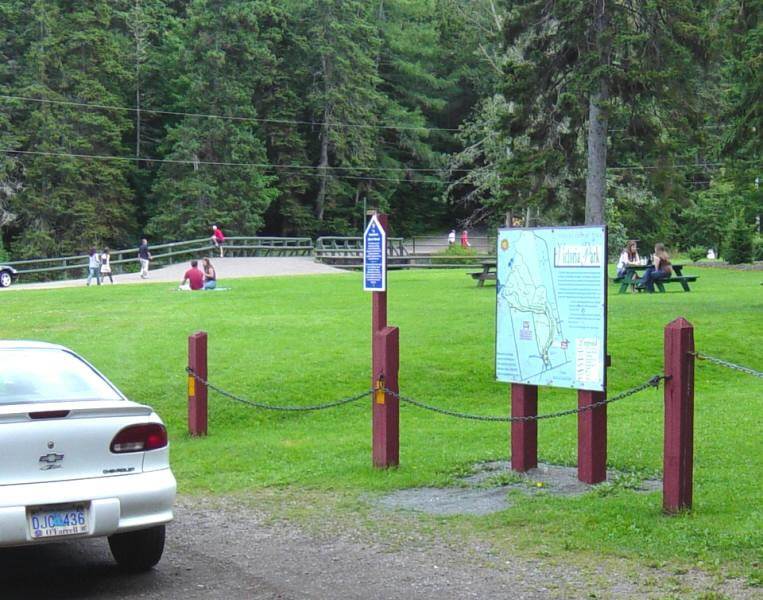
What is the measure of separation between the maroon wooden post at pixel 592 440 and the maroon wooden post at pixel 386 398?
1883 mm

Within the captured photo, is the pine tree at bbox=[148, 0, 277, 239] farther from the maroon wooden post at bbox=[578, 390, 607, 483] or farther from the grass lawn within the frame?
the maroon wooden post at bbox=[578, 390, 607, 483]

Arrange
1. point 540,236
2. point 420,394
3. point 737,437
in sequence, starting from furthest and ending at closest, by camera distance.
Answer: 1. point 420,394
2. point 737,437
3. point 540,236

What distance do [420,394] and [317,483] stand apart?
5.37 m

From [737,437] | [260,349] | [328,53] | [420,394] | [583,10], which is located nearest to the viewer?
[737,437]

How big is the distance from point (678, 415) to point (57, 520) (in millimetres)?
4461

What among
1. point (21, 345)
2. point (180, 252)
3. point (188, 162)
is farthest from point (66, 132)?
point (21, 345)

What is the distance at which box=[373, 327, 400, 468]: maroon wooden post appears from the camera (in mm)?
10516

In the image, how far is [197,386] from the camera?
13.2 m

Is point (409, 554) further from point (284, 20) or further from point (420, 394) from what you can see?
point (284, 20)

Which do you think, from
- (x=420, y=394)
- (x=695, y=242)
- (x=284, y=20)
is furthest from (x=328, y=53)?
(x=420, y=394)

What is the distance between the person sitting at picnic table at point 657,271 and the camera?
29719 mm

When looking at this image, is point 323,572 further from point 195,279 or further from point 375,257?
point 195,279

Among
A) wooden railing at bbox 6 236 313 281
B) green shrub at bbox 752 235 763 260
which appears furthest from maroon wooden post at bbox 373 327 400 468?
wooden railing at bbox 6 236 313 281

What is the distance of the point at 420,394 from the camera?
15.7m
